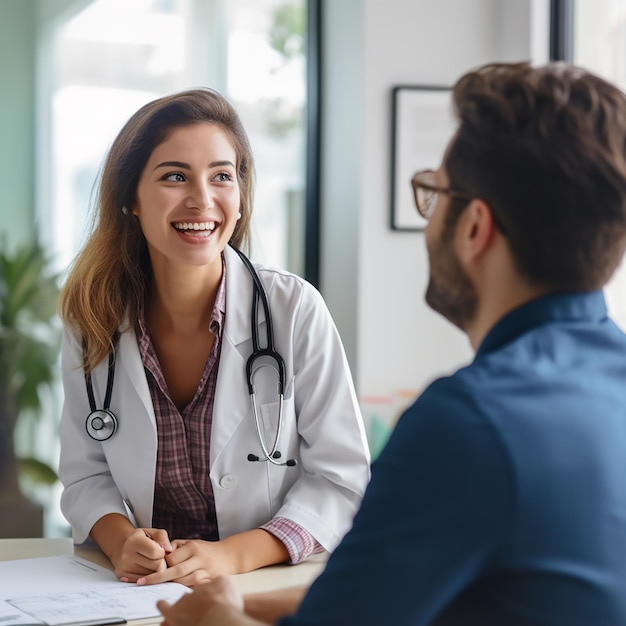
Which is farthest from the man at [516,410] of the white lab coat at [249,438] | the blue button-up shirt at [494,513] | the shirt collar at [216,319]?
the shirt collar at [216,319]

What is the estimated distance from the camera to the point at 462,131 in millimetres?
961

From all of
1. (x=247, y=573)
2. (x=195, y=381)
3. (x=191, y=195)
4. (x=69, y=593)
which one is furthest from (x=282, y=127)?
(x=69, y=593)

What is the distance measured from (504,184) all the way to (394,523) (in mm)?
328

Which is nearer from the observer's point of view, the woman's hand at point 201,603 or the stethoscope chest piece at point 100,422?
the woman's hand at point 201,603

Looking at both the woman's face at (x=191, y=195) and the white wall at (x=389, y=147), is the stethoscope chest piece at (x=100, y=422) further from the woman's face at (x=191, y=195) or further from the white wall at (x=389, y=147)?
the white wall at (x=389, y=147)

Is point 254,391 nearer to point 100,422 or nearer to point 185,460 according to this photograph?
point 185,460

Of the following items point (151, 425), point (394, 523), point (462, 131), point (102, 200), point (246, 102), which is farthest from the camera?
point (246, 102)

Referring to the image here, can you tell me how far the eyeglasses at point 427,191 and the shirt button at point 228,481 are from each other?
0.72 meters

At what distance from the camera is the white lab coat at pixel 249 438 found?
65.6 inches

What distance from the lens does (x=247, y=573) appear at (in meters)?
1.54

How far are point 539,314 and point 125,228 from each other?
116 centimetres

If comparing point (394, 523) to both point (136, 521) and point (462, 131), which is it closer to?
point (462, 131)

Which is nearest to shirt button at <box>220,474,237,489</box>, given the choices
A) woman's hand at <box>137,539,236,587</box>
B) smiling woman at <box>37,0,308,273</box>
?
woman's hand at <box>137,539,236,587</box>

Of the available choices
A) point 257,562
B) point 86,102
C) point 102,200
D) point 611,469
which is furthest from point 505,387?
point 86,102
